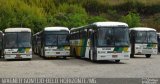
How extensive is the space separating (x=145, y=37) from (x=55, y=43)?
26.2ft

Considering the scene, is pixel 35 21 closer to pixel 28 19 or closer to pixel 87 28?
pixel 28 19

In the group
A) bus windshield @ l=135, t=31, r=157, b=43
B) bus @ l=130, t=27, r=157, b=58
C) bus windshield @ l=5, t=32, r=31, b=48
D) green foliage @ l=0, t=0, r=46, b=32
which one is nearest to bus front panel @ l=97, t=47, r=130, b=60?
bus windshield @ l=5, t=32, r=31, b=48

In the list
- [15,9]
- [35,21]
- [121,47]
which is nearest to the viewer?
[121,47]

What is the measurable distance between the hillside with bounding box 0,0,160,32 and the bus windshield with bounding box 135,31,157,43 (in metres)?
36.4

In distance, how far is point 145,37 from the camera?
39.9 metres

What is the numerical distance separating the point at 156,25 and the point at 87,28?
51.5 metres

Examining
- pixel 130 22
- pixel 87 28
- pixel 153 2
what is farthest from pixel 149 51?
pixel 153 2

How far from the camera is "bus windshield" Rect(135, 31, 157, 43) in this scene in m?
39.6

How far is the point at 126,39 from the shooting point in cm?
2966

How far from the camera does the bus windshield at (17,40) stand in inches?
1386

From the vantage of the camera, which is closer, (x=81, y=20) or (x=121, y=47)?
(x=121, y=47)

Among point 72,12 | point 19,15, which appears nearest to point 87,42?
point 19,15

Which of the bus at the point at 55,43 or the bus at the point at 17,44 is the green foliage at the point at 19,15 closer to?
the bus at the point at 55,43

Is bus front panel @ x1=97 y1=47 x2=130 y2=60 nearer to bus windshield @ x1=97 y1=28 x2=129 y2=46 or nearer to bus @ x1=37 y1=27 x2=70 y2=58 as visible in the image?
bus windshield @ x1=97 y1=28 x2=129 y2=46
